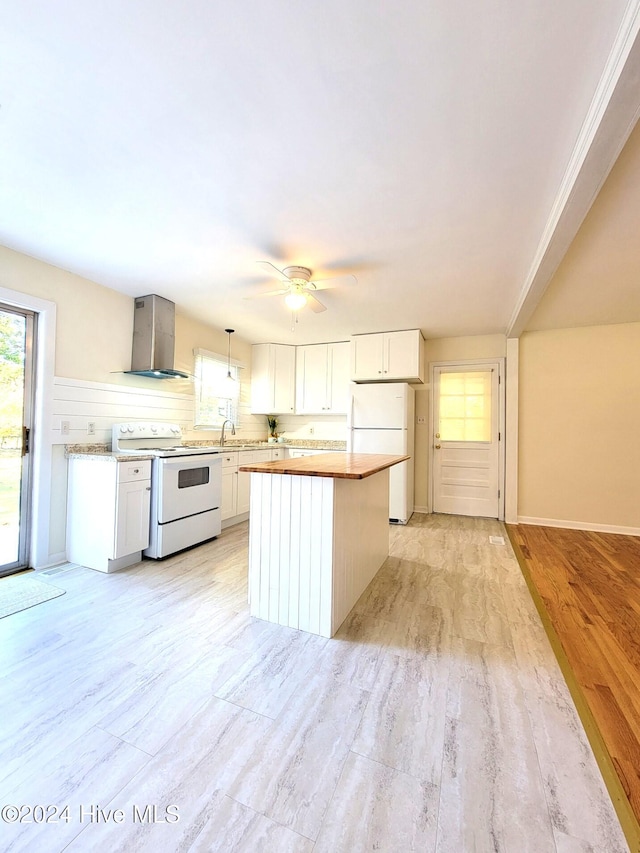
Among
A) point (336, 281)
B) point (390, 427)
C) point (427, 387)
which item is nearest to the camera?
point (336, 281)

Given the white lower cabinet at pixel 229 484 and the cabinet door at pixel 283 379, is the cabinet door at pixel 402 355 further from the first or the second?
the white lower cabinet at pixel 229 484

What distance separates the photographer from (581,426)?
4.24m

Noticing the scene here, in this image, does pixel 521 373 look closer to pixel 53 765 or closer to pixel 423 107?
pixel 423 107

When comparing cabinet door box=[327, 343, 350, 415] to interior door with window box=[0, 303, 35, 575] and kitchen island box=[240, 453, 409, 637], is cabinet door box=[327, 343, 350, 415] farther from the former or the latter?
interior door with window box=[0, 303, 35, 575]

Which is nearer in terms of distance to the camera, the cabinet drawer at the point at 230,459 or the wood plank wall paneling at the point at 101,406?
the wood plank wall paneling at the point at 101,406

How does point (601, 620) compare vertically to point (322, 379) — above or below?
below

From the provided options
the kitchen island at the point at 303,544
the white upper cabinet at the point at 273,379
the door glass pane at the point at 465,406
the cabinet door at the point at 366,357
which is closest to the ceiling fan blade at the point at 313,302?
the kitchen island at the point at 303,544

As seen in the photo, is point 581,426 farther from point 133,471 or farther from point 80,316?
point 80,316

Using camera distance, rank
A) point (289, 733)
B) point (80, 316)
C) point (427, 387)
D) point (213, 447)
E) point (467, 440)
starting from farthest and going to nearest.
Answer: point (427, 387), point (467, 440), point (213, 447), point (80, 316), point (289, 733)

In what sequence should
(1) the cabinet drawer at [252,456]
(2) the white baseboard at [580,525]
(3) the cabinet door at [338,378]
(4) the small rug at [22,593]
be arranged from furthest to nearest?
(3) the cabinet door at [338,378] → (1) the cabinet drawer at [252,456] → (2) the white baseboard at [580,525] → (4) the small rug at [22,593]

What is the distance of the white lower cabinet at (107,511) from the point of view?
2.72 metres

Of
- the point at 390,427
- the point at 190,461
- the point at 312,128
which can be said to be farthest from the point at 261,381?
the point at 312,128

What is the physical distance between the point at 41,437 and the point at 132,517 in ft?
3.12

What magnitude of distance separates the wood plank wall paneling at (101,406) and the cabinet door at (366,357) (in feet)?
7.46
